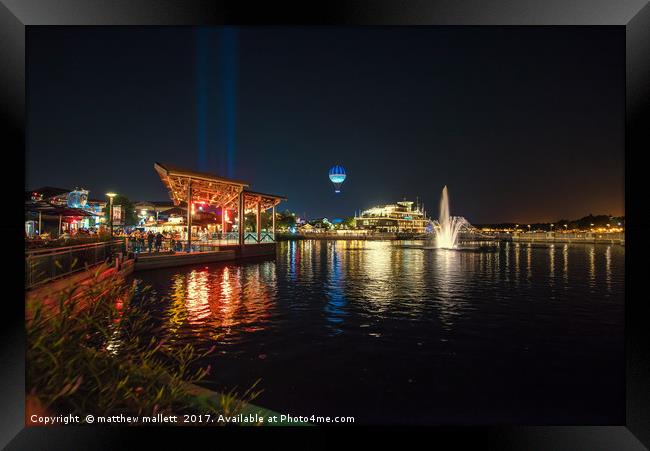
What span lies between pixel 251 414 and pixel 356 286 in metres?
11.3

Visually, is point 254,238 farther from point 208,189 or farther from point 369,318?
point 369,318

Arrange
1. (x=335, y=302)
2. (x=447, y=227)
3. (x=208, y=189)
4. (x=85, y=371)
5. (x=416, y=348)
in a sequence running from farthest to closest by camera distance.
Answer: (x=447, y=227), (x=208, y=189), (x=335, y=302), (x=416, y=348), (x=85, y=371)

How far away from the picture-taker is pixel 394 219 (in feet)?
497

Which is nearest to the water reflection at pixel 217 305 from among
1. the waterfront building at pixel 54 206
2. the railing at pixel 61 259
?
the railing at pixel 61 259

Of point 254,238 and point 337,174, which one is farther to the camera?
point 337,174

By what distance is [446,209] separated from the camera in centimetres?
4922

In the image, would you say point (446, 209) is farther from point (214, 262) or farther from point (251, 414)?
point (251, 414)

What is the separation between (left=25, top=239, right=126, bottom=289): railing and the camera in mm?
8152
